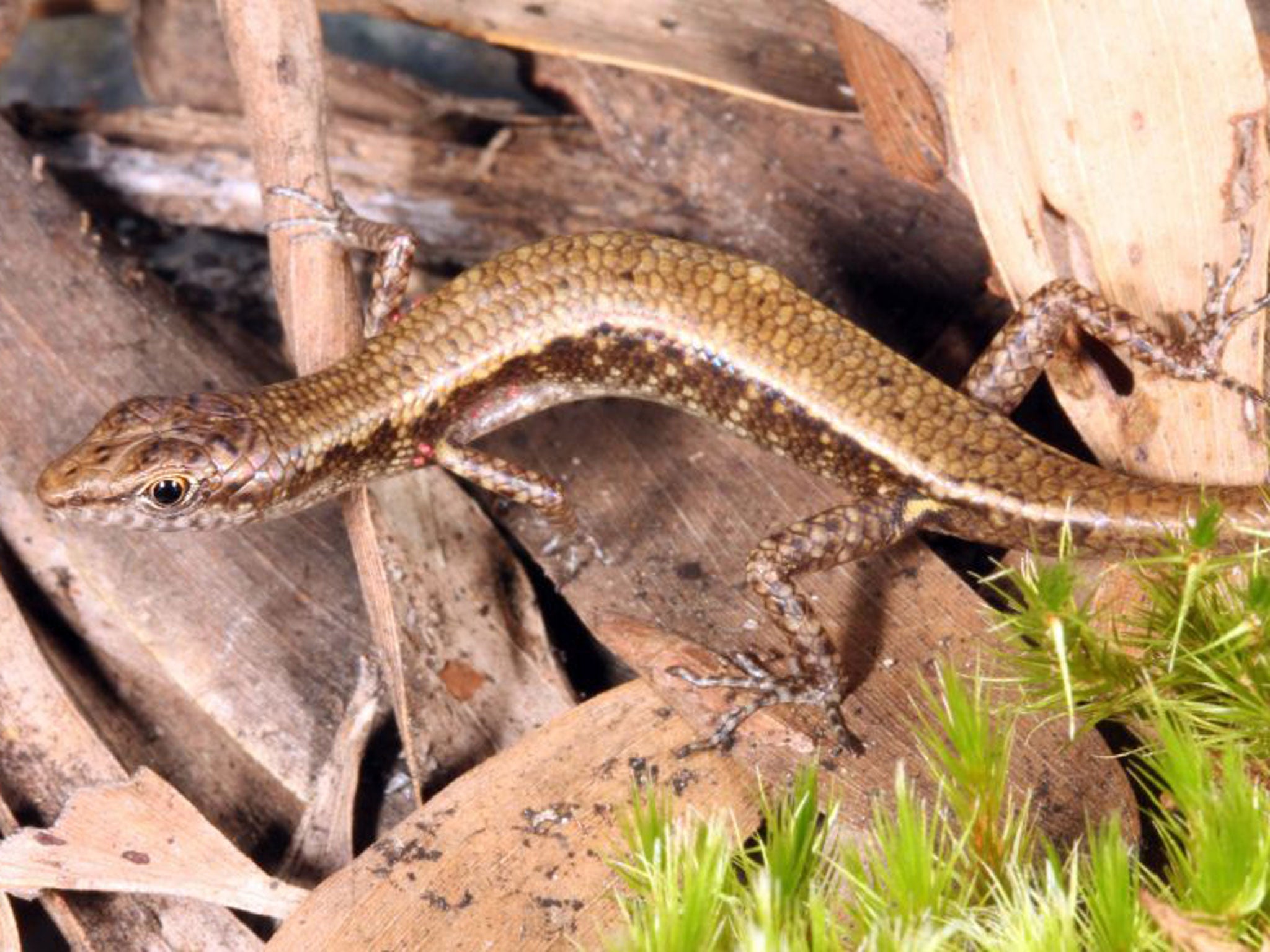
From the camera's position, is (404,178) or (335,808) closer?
(335,808)

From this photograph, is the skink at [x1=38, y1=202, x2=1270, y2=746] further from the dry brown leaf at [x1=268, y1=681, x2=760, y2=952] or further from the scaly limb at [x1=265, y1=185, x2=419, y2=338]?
the dry brown leaf at [x1=268, y1=681, x2=760, y2=952]

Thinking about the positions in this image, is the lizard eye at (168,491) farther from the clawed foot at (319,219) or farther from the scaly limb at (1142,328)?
the scaly limb at (1142,328)

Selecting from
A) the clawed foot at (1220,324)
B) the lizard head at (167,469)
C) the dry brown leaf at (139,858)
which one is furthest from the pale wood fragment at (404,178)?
the dry brown leaf at (139,858)

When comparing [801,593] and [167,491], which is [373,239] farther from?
[801,593]

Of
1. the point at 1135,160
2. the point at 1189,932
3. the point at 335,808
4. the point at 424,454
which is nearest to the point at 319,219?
the point at 424,454

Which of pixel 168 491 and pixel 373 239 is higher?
pixel 373 239

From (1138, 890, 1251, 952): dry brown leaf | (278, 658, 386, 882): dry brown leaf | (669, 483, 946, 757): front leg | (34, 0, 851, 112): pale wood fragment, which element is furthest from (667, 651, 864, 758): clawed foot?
(34, 0, 851, 112): pale wood fragment

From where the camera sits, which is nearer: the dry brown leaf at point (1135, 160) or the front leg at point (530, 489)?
the dry brown leaf at point (1135, 160)
